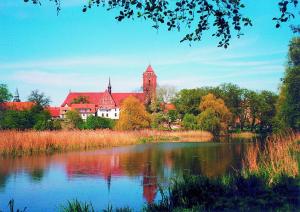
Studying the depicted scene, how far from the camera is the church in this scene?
95438 mm

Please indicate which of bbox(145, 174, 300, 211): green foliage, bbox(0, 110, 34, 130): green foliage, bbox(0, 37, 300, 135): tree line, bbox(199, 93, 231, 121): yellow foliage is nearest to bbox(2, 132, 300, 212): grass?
bbox(145, 174, 300, 211): green foliage

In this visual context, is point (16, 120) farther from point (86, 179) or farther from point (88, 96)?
point (88, 96)

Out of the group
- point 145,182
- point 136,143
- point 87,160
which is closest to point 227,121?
point 136,143

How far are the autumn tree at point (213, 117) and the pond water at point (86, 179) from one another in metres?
30.0

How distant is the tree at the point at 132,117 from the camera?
1816 inches

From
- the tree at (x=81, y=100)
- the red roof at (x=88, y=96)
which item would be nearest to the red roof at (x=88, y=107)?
the tree at (x=81, y=100)

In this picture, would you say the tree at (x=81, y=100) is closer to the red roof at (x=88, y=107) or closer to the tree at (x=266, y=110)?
the red roof at (x=88, y=107)

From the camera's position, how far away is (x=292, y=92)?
28.7 m

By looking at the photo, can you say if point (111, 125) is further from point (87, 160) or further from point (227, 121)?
point (87, 160)

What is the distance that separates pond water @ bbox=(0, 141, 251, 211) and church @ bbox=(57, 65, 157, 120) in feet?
248

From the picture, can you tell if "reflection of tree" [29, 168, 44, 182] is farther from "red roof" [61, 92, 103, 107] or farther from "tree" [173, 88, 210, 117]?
"red roof" [61, 92, 103, 107]

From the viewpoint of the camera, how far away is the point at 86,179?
1330 cm

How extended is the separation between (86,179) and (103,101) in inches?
3473

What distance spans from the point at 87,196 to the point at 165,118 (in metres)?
49.8
